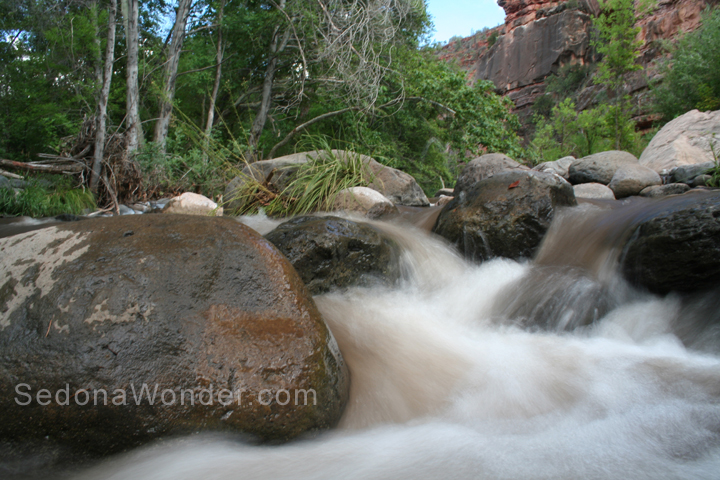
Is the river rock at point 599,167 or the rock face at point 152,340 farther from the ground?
the river rock at point 599,167

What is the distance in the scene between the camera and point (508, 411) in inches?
77.3

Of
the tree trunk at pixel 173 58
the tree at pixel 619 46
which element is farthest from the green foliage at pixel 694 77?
the tree trunk at pixel 173 58

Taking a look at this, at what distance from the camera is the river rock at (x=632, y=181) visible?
21.0ft

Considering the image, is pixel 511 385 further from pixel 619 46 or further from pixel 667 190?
pixel 619 46

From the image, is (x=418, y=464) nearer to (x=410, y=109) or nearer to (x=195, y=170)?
(x=195, y=170)

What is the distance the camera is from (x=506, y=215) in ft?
13.1

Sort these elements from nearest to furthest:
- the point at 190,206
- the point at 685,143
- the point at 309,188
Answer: the point at 309,188 → the point at 190,206 → the point at 685,143

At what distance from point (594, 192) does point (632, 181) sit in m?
0.60

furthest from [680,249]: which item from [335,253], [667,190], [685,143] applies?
[685,143]

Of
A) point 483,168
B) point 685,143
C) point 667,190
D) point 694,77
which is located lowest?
point 667,190

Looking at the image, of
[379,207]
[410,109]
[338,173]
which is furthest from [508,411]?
[410,109]

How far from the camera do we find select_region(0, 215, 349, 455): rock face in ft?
5.00

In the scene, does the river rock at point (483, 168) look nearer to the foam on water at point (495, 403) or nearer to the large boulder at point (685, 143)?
the large boulder at point (685, 143)

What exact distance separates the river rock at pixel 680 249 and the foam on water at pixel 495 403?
15 centimetres
